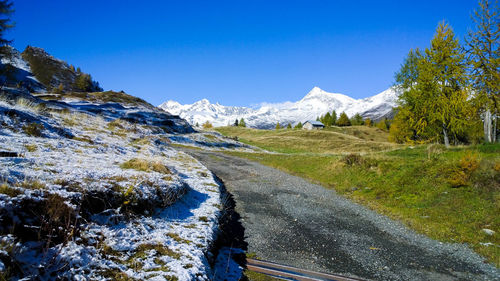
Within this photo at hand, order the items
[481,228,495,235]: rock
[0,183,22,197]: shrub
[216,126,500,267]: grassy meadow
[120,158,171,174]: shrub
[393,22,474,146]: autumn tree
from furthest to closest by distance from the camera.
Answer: [393,22,474,146]: autumn tree
[120,158,171,174]: shrub
[216,126,500,267]: grassy meadow
[481,228,495,235]: rock
[0,183,22,197]: shrub

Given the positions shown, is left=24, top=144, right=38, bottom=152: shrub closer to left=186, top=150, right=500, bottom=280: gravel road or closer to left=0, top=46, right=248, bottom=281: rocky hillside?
left=0, top=46, right=248, bottom=281: rocky hillside

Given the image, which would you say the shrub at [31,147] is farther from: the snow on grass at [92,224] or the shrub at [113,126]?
the shrub at [113,126]

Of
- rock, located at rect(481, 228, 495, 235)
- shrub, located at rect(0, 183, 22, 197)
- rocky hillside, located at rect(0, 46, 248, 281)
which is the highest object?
shrub, located at rect(0, 183, 22, 197)

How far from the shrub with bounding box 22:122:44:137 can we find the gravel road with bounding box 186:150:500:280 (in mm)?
12433

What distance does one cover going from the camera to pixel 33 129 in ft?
45.3

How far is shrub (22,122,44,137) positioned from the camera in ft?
43.9

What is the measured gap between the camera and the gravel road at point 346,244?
8344mm

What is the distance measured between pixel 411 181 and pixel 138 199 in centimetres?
1725

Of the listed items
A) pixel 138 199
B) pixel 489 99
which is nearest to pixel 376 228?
pixel 489 99

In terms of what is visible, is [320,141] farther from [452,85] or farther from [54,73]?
[54,73]

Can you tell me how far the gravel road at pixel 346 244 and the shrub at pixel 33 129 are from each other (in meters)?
12.4

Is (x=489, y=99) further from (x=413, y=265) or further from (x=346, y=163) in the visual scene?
(x=346, y=163)

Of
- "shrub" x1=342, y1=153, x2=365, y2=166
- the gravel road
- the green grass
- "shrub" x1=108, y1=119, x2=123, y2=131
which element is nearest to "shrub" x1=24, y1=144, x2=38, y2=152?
the gravel road

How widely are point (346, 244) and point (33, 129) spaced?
17877 millimetres
